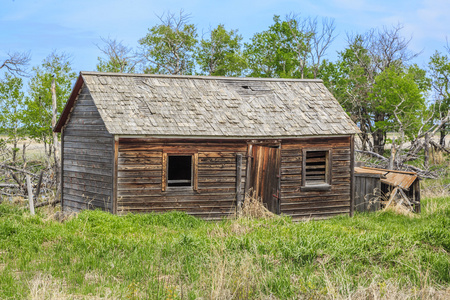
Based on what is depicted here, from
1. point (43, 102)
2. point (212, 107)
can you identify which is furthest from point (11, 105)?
point (212, 107)

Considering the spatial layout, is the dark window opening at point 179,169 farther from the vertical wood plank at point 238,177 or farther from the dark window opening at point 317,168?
the dark window opening at point 317,168

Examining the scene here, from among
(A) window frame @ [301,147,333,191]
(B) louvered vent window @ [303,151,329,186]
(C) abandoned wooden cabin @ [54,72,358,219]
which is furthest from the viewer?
(B) louvered vent window @ [303,151,329,186]

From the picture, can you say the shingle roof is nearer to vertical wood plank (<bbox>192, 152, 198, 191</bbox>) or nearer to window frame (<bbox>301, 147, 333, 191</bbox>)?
window frame (<bbox>301, 147, 333, 191</bbox>)

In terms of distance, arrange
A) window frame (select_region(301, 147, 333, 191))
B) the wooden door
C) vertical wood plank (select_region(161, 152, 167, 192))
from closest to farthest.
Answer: vertical wood plank (select_region(161, 152, 167, 192))
the wooden door
window frame (select_region(301, 147, 333, 191))

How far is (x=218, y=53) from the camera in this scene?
3756 centimetres

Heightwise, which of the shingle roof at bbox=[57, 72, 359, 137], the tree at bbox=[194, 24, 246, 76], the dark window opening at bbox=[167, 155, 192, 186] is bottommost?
the dark window opening at bbox=[167, 155, 192, 186]

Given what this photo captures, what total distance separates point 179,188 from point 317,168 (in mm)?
4961

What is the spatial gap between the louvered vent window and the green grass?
4474mm

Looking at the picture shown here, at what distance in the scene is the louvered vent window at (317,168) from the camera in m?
16.1

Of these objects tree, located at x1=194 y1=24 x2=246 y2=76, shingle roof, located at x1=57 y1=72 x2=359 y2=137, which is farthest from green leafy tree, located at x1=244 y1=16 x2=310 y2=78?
shingle roof, located at x1=57 y1=72 x2=359 y2=137

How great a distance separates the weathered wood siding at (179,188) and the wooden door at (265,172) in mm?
401

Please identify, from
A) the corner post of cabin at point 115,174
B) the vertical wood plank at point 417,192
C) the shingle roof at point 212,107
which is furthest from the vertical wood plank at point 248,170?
the vertical wood plank at point 417,192

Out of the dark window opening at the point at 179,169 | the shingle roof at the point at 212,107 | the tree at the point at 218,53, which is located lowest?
the dark window opening at the point at 179,169

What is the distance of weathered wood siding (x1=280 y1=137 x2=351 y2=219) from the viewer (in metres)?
15.6
